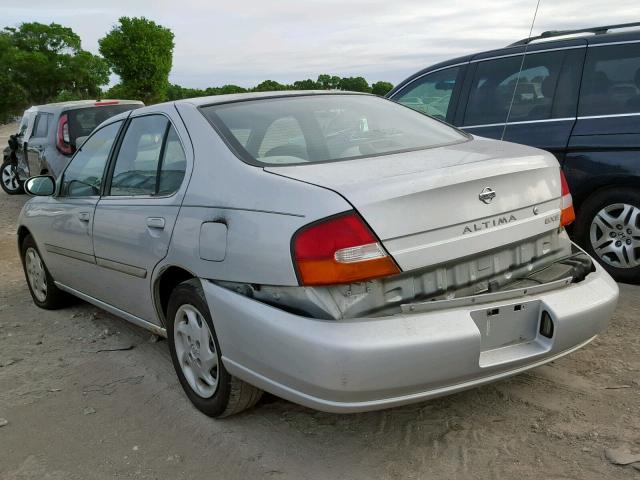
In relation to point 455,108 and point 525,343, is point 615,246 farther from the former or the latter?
point 525,343

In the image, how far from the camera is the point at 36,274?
5320 millimetres

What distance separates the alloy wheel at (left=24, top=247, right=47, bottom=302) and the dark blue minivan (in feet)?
12.1

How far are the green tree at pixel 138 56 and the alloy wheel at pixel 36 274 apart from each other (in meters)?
40.9

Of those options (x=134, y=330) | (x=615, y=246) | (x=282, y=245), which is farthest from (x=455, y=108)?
(x=282, y=245)

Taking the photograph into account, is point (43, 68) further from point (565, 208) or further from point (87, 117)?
point (565, 208)

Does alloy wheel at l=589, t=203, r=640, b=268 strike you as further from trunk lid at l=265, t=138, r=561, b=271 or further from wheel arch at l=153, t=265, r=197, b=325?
wheel arch at l=153, t=265, r=197, b=325

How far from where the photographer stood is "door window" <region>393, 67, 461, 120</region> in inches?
227

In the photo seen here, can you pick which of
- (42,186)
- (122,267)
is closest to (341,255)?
(122,267)

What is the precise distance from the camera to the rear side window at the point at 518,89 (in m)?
5.06

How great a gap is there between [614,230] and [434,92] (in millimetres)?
2028

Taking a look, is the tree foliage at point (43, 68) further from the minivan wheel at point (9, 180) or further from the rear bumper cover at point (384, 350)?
the rear bumper cover at point (384, 350)

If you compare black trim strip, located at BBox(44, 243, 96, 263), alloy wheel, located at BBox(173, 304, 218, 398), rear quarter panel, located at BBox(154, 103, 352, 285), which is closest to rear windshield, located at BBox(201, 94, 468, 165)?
Answer: rear quarter panel, located at BBox(154, 103, 352, 285)

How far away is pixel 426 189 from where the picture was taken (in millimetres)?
2611

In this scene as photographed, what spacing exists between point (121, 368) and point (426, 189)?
92.7 inches
